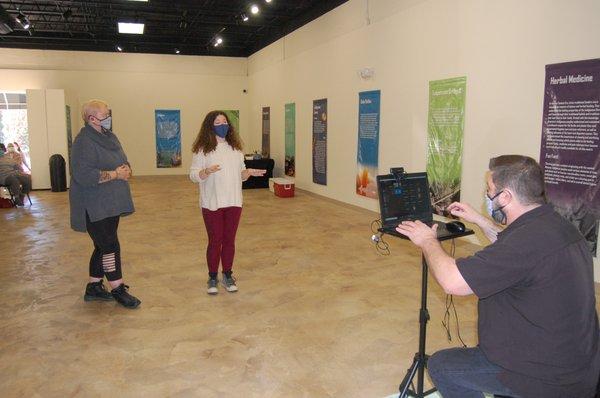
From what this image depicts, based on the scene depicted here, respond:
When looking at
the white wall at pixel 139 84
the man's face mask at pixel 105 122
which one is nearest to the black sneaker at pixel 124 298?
the man's face mask at pixel 105 122

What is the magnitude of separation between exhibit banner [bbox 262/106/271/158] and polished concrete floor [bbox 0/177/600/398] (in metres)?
6.96

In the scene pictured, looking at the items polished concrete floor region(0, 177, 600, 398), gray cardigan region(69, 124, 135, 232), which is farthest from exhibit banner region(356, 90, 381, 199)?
gray cardigan region(69, 124, 135, 232)

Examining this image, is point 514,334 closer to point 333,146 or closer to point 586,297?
point 586,297

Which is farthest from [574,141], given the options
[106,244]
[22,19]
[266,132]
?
[22,19]

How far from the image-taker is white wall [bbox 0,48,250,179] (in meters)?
13.2

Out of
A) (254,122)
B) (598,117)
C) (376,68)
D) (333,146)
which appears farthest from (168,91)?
(598,117)

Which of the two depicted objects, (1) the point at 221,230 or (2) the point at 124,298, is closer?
(2) the point at 124,298

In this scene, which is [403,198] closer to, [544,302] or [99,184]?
[544,302]

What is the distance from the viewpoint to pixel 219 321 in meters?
3.70

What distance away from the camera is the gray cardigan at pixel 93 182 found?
357 centimetres

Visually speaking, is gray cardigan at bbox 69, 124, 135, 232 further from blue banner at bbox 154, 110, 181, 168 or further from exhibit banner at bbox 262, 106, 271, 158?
blue banner at bbox 154, 110, 181, 168

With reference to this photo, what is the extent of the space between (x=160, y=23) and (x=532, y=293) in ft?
38.9

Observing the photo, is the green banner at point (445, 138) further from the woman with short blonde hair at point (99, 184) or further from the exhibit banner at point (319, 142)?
the woman with short blonde hair at point (99, 184)

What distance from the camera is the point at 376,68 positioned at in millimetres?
7621
